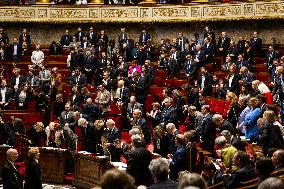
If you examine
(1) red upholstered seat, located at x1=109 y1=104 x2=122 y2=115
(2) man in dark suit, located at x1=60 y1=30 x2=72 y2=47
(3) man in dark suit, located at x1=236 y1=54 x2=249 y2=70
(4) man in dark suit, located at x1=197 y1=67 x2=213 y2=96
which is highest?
(2) man in dark suit, located at x1=60 y1=30 x2=72 y2=47

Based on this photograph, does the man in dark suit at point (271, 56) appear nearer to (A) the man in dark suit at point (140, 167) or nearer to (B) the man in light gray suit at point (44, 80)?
(B) the man in light gray suit at point (44, 80)

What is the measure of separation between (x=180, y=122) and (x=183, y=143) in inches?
174

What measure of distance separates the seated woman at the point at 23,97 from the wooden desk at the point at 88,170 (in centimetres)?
420

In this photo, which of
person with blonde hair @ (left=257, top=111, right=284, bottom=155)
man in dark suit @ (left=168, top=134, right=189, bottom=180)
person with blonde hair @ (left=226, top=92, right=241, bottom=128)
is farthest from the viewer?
person with blonde hair @ (left=226, top=92, right=241, bottom=128)

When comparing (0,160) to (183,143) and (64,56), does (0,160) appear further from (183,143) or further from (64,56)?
(64,56)

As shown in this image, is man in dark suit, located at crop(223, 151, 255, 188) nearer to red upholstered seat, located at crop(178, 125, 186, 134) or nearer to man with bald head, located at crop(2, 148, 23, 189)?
man with bald head, located at crop(2, 148, 23, 189)

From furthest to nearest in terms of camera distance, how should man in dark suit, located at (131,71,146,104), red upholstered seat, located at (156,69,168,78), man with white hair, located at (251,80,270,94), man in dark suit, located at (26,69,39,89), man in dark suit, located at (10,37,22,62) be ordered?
man in dark suit, located at (10,37,22,62)
red upholstered seat, located at (156,69,168,78)
man in dark suit, located at (26,69,39,89)
man in dark suit, located at (131,71,146,104)
man with white hair, located at (251,80,270,94)

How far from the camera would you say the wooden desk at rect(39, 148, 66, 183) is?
1246 centimetres

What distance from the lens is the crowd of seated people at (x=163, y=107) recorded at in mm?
8258

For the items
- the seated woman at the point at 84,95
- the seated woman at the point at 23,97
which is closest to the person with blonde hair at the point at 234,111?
the seated woman at the point at 84,95

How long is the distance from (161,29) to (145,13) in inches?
29.6

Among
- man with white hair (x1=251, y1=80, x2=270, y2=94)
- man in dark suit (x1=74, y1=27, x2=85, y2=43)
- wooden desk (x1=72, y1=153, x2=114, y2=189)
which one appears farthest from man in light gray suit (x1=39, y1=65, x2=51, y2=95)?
man with white hair (x1=251, y1=80, x2=270, y2=94)

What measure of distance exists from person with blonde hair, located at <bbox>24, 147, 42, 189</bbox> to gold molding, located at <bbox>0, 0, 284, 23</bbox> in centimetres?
1135

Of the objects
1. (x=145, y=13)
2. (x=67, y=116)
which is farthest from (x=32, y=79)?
(x=145, y=13)
